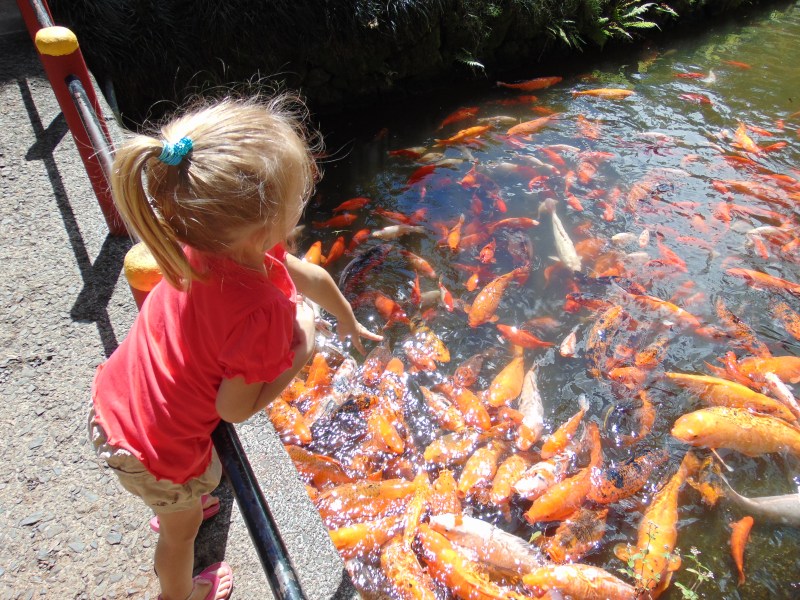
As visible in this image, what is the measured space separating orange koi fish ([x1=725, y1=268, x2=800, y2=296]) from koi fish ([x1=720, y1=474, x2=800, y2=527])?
235 cm

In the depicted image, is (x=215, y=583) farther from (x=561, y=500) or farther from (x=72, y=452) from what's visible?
(x=561, y=500)

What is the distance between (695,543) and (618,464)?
0.62m

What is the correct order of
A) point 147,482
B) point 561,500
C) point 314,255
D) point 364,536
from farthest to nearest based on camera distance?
point 314,255
point 561,500
point 364,536
point 147,482

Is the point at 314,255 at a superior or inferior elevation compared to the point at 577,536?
superior

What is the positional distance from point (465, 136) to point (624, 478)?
5242 millimetres

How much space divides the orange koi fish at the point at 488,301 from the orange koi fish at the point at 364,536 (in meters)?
2.01

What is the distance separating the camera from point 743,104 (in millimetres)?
8570

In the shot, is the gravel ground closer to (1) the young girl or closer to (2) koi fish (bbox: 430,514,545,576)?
(1) the young girl

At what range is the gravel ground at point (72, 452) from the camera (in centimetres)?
212

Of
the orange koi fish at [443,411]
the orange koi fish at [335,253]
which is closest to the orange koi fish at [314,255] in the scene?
the orange koi fish at [335,253]

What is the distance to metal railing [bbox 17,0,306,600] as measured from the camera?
1304 millimetres

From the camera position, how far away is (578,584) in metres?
2.92

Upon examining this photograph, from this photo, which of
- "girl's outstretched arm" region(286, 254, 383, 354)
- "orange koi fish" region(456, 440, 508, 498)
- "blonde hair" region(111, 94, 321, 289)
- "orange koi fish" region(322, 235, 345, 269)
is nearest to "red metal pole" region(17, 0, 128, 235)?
"girl's outstretched arm" region(286, 254, 383, 354)

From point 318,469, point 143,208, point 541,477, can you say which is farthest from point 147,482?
point 541,477
